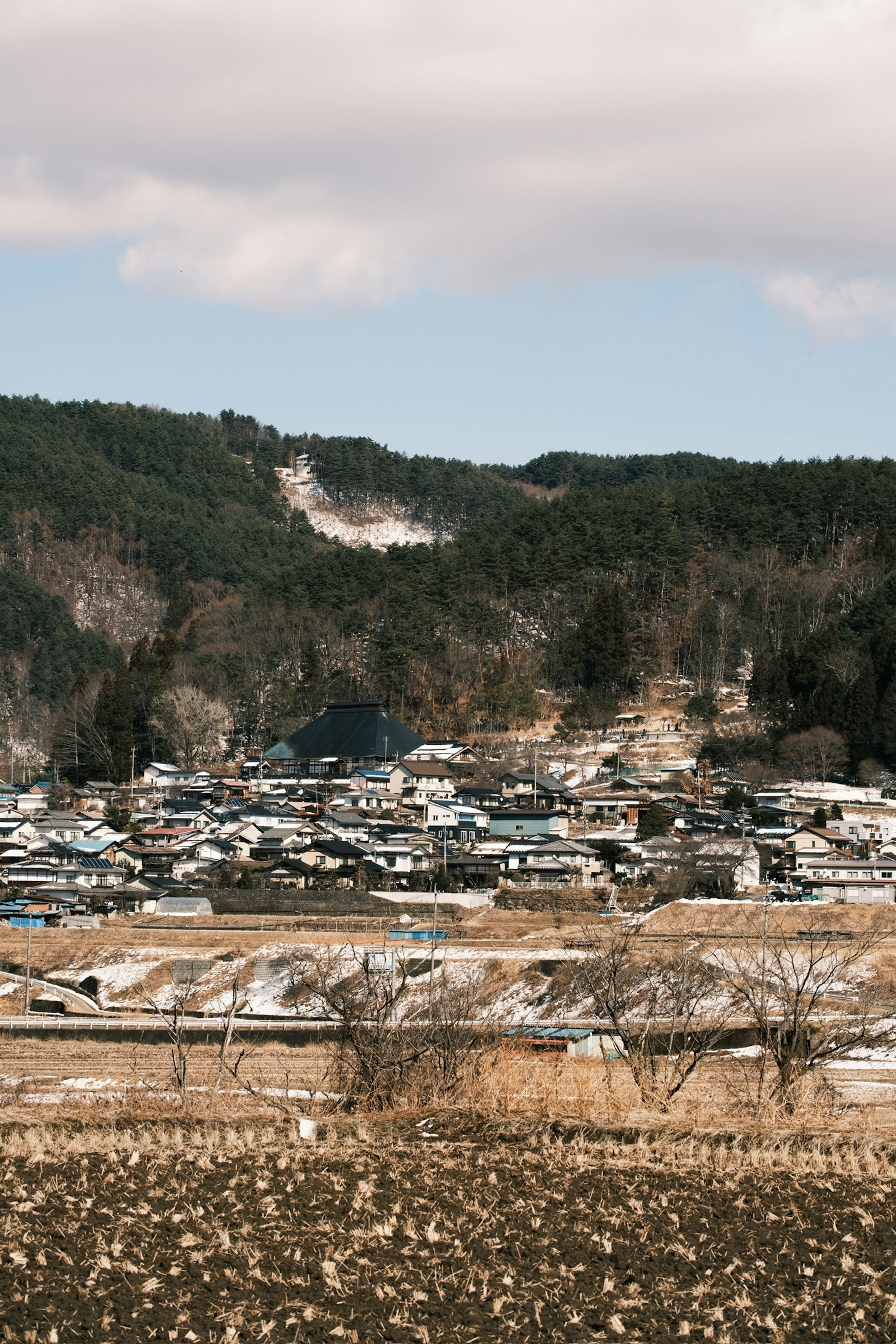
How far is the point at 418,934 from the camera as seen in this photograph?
33906 mm

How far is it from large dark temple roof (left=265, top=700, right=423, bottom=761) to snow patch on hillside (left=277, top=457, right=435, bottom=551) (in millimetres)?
75629

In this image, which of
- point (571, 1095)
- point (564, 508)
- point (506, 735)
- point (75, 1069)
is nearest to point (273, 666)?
point (506, 735)

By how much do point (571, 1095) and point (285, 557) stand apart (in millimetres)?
106782

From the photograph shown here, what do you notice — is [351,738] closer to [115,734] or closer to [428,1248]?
[115,734]

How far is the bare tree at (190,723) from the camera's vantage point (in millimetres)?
63031

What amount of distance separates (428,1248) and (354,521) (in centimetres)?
13632

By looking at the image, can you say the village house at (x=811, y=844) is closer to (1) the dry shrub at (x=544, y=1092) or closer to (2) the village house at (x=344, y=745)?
(2) the village house at (x=344, y=745)

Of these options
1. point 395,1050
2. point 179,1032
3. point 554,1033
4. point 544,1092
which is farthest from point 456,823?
point 544,1092

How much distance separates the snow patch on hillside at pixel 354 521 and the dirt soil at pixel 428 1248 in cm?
12556

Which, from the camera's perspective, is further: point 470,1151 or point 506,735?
point 506,735

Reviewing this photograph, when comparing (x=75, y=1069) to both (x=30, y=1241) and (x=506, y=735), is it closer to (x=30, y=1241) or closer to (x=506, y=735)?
(x=30, y=1241)

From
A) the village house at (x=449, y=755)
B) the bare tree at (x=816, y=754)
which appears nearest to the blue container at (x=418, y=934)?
the village house at (x=449, y=755)

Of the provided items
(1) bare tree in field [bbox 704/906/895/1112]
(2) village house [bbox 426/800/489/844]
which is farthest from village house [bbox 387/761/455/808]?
(1) bare tree in field [bbox 704/906/895/1112]

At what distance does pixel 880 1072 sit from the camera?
68.4ft
